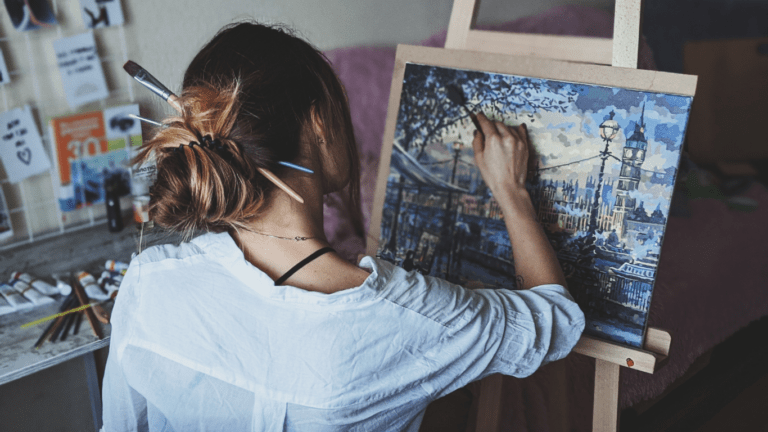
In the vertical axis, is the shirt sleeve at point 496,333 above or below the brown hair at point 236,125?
below

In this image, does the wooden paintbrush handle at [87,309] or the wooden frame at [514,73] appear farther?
the wooden paintbrush handle at [87,309]

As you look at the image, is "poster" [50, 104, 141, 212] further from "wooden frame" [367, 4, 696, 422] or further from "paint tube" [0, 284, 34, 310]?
"wooden frame" [367, 4, 696, 422]

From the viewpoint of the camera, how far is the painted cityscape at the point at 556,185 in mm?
940

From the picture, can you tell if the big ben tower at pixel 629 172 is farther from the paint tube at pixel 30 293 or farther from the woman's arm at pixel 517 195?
the paint tube at pixel 30 293

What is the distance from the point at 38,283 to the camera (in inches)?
50.5

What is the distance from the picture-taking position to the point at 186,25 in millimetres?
1653

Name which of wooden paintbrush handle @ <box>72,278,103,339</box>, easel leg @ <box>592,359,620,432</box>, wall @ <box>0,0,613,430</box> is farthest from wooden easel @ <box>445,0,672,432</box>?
wooden paintbrush handle @ <box>72,278,103,339</box>

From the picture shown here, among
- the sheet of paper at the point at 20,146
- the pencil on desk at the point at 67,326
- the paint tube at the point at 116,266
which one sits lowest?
the pencil on desk at the point at 67,326

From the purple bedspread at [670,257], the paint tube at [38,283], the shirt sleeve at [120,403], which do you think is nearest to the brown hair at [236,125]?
the shirt sleeve at [120,403]

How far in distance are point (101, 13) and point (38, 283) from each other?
0.71 metres

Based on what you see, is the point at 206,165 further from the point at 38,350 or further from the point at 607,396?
the point at 607,396

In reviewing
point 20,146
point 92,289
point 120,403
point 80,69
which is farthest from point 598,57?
point 20,146

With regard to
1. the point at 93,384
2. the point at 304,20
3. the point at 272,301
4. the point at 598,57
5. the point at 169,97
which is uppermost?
the point at 304,20

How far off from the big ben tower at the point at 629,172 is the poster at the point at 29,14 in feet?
4.49
